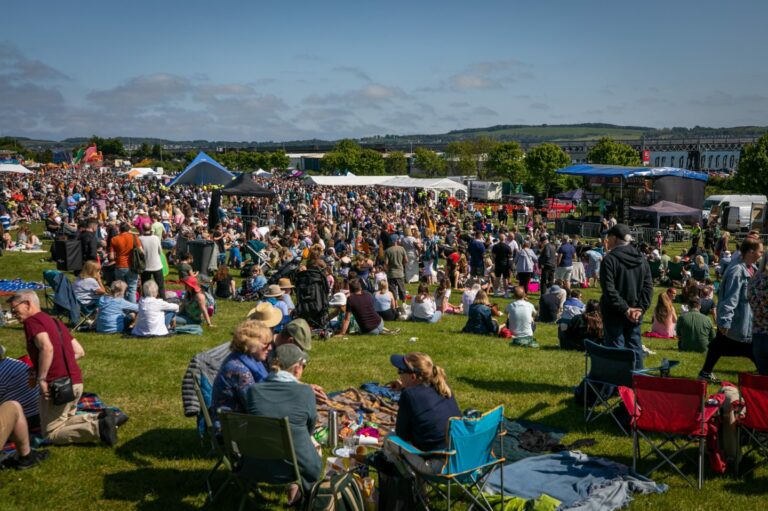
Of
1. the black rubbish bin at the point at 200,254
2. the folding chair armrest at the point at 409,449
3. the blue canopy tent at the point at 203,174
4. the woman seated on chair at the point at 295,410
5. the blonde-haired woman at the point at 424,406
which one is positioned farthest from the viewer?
the blue canopy tent at the point at 203,174

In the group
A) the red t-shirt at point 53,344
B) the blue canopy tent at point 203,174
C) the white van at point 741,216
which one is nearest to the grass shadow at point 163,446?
the red t-shirt at point 53,344

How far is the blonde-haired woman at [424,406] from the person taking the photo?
4.38m

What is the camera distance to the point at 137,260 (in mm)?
11453

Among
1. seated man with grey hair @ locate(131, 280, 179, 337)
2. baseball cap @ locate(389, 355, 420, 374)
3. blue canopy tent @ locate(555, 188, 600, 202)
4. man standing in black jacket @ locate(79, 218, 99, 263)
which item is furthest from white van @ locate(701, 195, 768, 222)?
baseball cap @ locate(389, 355, 420, 374)

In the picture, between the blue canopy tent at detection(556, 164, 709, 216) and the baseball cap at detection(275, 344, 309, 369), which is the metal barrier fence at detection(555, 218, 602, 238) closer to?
the blue canopy tent at detection(556, 164, 709, 216)

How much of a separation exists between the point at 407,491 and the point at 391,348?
5.18 metres

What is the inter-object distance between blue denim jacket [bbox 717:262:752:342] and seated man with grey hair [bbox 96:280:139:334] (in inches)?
325

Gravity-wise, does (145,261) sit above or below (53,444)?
above

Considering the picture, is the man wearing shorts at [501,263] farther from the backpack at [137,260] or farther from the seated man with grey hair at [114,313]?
the seated man with grey hair at [114,313]

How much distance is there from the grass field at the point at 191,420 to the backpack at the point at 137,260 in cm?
161

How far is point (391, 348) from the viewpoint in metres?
9.48

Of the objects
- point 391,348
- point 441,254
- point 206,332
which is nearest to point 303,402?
point 391,348

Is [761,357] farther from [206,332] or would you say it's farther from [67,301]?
[67,301]

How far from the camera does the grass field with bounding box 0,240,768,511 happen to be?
472cm
